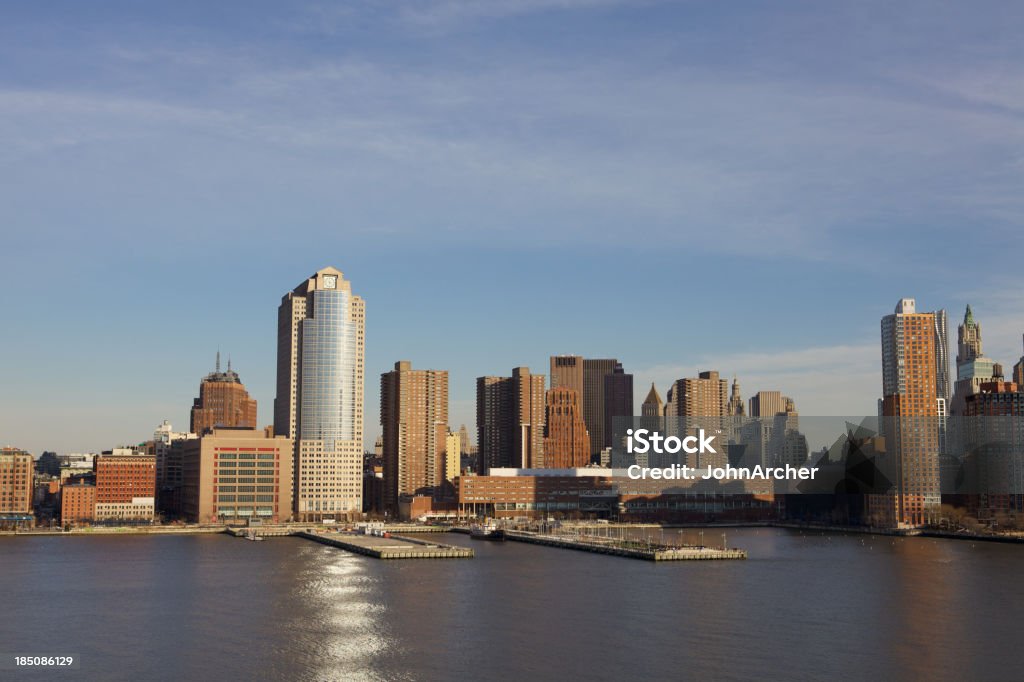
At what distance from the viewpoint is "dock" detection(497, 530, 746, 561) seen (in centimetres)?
12950

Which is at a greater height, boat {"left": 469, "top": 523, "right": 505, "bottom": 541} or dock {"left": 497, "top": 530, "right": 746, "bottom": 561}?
Result: dock {"left": 497, "top": 530, "right": 746, "bottom": 561}

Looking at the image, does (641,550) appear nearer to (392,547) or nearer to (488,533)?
(392,547)

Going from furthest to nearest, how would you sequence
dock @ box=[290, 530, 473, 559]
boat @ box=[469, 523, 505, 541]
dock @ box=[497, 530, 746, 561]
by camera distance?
boat @ box=[469, 523, 505, 541] → dock @ box=[290, 530, 473, 559] → dock @ box=[497, 530, 746, 561]

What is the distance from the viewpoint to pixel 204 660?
63562mm

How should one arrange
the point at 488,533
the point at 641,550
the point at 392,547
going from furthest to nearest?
the point at 488,533 < the point at 392,547 < the point at 641,550

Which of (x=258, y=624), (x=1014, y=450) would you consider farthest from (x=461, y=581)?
(x=1014, y=450)

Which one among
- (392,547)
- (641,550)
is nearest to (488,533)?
(392,547)

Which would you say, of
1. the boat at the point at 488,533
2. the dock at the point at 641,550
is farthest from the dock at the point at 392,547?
the boat at the point at 488,533

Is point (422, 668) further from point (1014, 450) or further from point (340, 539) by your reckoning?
point (1014, 450)

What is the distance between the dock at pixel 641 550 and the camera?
12950 centimetres

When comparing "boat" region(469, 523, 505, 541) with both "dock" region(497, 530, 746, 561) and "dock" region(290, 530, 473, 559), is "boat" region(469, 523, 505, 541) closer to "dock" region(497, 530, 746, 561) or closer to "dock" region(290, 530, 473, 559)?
"dock" region(497, 530, 746, 561)

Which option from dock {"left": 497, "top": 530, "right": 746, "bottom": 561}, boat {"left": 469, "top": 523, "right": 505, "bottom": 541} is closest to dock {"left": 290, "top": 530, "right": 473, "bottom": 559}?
dock {"left": 497, "top": 530, "right": 746, "bottom": 561}

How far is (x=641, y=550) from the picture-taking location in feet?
446

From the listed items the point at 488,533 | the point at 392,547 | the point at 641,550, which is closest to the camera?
the point at 641,550
